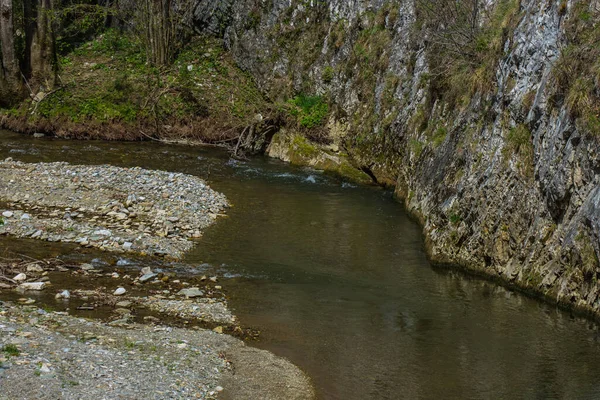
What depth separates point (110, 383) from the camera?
741cm

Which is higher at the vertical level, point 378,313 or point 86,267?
point 86,267

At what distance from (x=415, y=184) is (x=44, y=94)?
17.6m

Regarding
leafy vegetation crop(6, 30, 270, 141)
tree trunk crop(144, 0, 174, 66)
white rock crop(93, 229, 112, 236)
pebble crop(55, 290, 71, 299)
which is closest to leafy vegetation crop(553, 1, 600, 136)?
pebble crop(55, 290, 71, 299)

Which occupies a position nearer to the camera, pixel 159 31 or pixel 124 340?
pixel 124 340

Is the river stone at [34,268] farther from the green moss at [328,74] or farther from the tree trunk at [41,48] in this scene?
the tree trunk at [41,48]

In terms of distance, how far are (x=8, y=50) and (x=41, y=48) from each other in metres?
1.62

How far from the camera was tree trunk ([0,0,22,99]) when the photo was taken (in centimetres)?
2755

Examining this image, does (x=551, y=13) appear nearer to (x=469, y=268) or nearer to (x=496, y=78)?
(x=496, y=78)

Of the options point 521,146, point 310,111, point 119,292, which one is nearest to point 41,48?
point 310,111

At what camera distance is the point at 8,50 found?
2773cm

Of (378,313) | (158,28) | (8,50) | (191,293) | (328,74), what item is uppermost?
(158,28)

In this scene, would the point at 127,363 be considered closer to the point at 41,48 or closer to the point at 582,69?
the point at 582,69

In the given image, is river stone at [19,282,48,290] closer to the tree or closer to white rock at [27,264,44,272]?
white rock at [27,264,44,272]

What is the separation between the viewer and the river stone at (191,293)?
11.5m
